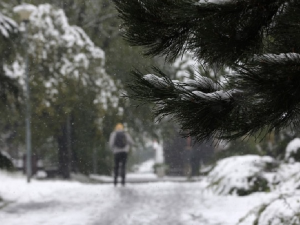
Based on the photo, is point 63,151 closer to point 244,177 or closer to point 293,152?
point 244,177

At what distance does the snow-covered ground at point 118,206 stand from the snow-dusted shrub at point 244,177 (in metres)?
0.21

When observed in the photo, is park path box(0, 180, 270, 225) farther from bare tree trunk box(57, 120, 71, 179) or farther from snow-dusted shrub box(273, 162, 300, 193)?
bare tree trunk box(57, 120, 71, 179)

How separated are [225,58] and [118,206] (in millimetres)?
6008

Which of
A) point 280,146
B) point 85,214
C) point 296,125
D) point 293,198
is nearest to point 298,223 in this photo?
point 293,198

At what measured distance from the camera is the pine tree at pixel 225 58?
8.77ft

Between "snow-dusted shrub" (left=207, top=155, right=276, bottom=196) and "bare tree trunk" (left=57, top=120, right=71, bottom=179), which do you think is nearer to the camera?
"snow-dusted shrub" (left=207, top=155, right=276, bottom=196)

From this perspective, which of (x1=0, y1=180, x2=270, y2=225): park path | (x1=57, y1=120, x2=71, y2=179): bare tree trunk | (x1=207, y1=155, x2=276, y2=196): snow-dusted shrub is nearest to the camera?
(x1=0, y1=180, x2=270, y2=225): park path

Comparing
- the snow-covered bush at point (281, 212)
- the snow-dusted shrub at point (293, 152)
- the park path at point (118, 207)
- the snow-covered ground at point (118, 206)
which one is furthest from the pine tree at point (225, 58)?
the snow-dusted shrub at point (293, 152)

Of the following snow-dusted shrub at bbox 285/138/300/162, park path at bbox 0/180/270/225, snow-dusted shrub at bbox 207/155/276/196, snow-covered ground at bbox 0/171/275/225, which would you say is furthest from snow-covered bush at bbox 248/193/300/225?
snow-dusted shrub at bbox 285/138/300/162

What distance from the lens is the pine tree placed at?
2674 mm

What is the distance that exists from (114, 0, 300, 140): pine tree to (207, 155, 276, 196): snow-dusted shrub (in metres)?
6.56

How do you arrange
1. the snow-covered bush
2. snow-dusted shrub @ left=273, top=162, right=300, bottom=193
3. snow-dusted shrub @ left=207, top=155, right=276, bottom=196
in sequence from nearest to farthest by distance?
the snow-covered bush → snow-dusted shrub @ left=273, top=162, right=300, bottom=193 → snow-dusted shrub @ left=207, top=155, right=276, bottom=196

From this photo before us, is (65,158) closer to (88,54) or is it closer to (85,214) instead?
(88,54)

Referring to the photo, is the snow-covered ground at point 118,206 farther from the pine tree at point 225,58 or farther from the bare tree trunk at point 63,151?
the bare tree trunk at point 63,151
